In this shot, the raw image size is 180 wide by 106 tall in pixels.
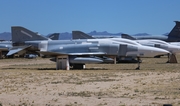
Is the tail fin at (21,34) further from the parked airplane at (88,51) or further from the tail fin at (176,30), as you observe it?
the tail fin at (176,30)

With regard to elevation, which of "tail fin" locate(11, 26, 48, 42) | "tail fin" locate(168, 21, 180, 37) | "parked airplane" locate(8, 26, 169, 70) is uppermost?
"tail fin" locate(168, 21, 180, 37)

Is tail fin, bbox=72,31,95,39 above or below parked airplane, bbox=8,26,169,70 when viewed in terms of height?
above

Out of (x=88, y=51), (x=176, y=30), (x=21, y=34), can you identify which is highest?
(x=176, y=30)

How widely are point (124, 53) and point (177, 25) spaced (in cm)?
3756

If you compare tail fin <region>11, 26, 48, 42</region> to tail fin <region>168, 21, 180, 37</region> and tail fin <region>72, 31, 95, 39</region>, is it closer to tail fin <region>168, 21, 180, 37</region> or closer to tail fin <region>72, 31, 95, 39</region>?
tail fin <region>72, 31, 95, 39</region>

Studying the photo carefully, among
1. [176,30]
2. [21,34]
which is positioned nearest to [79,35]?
[21,34]

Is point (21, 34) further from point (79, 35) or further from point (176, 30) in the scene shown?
point (176, 30)

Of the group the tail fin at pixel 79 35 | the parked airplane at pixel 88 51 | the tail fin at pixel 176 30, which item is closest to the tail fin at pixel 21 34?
the parked airplane at pixel 88 51

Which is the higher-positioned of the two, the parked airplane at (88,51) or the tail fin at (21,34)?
the tail fin at (21,34)

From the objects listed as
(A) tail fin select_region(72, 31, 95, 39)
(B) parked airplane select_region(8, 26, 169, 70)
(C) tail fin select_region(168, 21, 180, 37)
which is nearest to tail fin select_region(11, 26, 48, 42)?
(B) parked airplane select_region(8, 26, 169, 70)

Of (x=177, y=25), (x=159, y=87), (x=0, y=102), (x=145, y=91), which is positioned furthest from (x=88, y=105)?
(x=177, y=25)

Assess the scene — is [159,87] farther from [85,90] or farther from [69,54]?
[69,54]

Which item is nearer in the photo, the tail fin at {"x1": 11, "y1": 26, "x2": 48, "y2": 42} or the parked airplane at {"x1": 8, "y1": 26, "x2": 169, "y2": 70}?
the parked airplane at {"x1": 8, "y1": 26, "x2": 169, "y2": 70}

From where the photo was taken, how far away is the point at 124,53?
2919 centimetres
